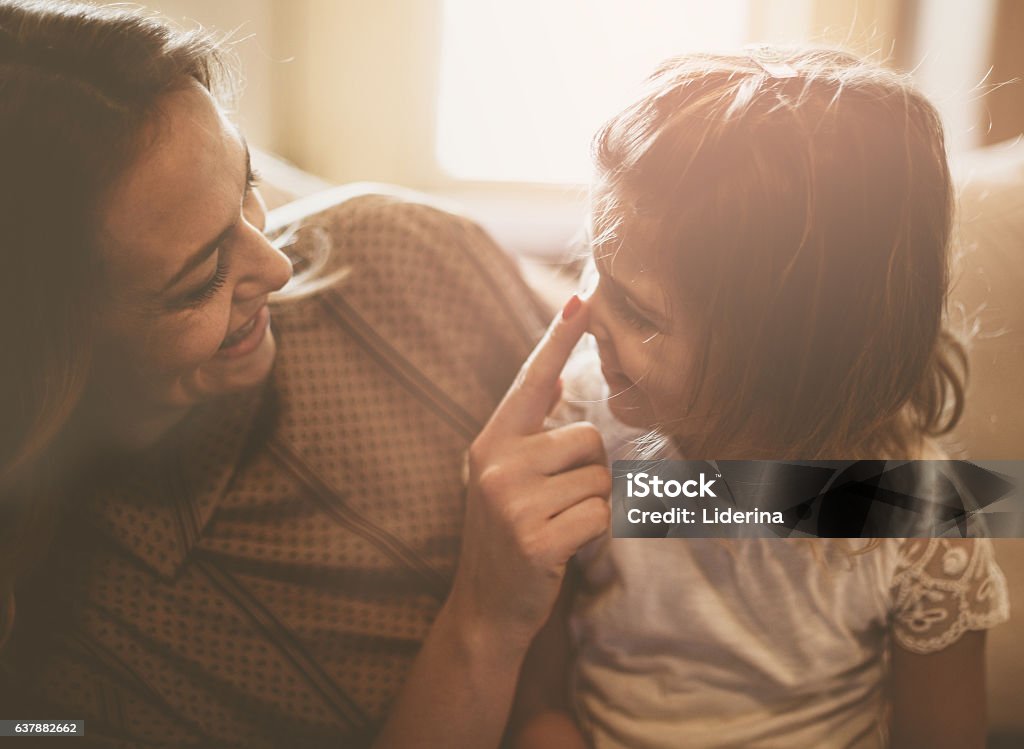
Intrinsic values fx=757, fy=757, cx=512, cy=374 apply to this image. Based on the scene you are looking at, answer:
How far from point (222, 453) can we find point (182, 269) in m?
0.18

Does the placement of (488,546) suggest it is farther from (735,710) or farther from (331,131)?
(331,131)

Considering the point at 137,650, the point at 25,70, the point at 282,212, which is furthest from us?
the point at 282,212

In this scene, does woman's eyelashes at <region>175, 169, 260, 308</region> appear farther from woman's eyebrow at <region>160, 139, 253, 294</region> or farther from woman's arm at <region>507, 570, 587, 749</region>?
woman's arm at <region>507, 570, 587, 749</region>

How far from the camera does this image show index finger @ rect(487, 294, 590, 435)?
2.03ft

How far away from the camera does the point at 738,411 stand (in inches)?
24.1

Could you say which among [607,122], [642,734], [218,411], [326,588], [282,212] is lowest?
[642,734]

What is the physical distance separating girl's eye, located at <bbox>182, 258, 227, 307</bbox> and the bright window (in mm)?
238

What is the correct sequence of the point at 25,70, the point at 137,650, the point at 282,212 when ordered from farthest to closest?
the point at 282,212 < the point at 137,650 < the point at 25,70

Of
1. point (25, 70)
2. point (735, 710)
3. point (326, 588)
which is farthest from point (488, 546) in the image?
point (25, 70)

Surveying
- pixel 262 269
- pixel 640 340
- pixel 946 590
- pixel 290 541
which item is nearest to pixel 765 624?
pixel 946 590

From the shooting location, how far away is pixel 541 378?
0.62 metres

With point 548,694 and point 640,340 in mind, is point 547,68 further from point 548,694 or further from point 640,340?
point 548,694

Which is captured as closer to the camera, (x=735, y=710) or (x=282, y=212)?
(x=735, y=710)

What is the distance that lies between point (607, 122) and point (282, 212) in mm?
344
